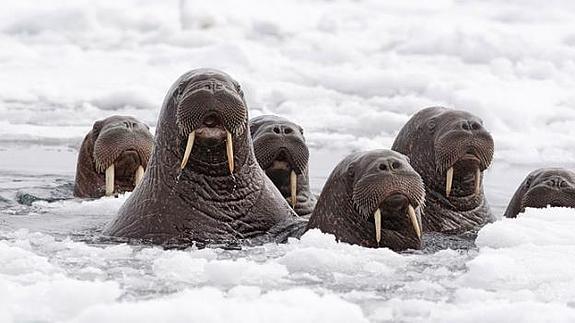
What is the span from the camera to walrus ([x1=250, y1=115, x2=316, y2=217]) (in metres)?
8.77

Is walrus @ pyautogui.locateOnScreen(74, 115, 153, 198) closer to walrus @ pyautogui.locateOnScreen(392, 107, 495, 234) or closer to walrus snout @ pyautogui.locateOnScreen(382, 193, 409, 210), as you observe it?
walrus @ pyautogui.locateOnScreen(392, 107, 495, 234)

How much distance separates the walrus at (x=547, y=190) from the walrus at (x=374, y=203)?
1.77 m

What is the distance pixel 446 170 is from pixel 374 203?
1773 mm

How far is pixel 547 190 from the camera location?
867 centimetres

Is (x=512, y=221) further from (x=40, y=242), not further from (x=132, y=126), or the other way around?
(x=132, y=126)

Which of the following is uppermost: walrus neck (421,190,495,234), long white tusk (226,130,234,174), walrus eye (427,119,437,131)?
walrus eye (427,119,437,131)

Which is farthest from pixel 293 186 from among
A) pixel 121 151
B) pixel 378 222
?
pixel 378 222

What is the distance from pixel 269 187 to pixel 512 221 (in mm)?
1641

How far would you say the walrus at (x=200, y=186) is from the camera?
24.1 ft

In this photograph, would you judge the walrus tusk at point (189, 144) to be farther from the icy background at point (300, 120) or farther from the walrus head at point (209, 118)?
the icy background at point (300, 120)

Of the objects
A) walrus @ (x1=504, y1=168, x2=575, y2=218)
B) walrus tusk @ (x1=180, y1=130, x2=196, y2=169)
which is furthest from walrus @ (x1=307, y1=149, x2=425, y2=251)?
walrus @ (x1=504, y1=168, x2=575, y2=218)

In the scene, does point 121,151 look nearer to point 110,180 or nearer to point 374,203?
point 110,180

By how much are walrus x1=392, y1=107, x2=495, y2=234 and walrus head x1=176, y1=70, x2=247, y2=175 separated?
1751mm

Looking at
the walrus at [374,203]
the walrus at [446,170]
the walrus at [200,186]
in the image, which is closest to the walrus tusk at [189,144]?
the walrus at [200,186]
